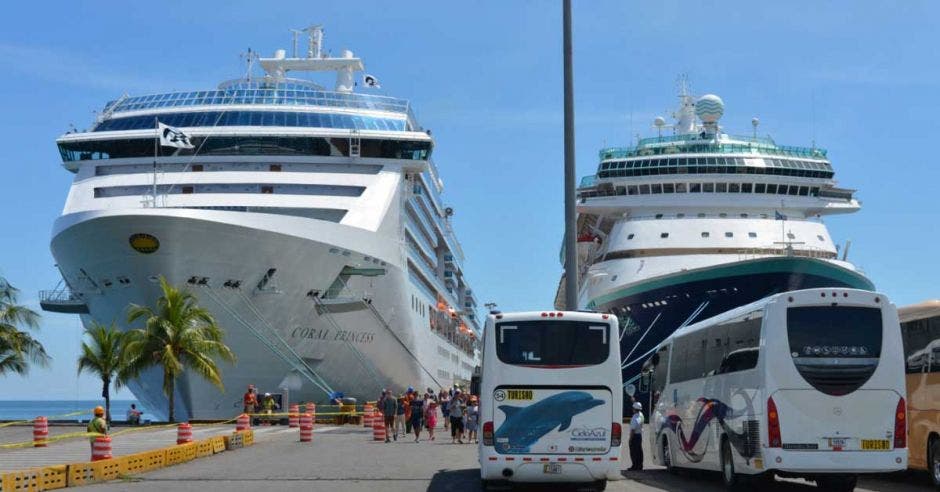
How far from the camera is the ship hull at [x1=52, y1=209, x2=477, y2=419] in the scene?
33.6 m

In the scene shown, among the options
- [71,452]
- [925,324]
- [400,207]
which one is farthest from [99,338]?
[925,324]

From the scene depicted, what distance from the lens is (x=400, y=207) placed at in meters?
42.8

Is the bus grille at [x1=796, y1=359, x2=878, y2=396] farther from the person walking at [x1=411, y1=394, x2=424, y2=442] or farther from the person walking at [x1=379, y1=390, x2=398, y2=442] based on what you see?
the person walking at [x1=411, y1=394, x2=424, y2=442]

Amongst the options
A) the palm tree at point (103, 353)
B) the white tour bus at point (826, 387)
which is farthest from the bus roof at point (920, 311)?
the palm tree at point (103, 353)

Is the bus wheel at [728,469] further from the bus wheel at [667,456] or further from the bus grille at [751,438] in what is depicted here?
the bus wheel at [667,456]

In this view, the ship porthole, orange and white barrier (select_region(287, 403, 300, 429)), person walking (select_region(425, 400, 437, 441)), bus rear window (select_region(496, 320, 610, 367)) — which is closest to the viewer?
bus rear window (select_region(496, 320, 610, 367))

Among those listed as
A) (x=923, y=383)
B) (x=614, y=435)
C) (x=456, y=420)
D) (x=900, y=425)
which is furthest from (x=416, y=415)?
(x=900, y=425)

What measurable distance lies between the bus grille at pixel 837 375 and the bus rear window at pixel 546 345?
2781 mm

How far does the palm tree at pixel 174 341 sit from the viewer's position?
3475cm

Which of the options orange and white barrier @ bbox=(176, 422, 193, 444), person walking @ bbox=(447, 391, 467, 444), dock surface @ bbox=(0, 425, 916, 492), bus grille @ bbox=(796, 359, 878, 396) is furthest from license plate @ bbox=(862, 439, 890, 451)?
person walking @ bbox=(447, 391, 467, 444)

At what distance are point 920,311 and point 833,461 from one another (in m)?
3.96

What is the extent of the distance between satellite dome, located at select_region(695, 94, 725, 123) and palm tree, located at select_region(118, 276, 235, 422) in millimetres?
28415

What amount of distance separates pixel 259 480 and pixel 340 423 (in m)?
22.0

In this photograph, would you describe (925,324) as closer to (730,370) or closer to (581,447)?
(730,370)
